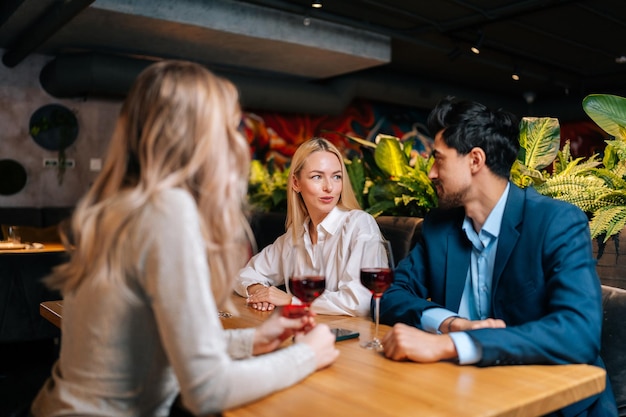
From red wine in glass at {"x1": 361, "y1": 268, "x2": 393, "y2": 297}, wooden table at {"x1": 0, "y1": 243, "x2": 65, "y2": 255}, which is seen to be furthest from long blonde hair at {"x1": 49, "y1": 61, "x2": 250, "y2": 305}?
wooden table at {"x1": 0, "y1": 243, "x2": 65, "y2": 255}

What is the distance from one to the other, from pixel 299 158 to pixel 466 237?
3.34 ft

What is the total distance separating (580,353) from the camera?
1.45m

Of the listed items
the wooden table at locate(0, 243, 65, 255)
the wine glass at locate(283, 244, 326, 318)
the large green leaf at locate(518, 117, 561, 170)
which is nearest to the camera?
the wine glass at locate(283, 244, 326, 318)

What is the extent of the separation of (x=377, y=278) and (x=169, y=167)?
2.14 ft

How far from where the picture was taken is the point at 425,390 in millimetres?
1221

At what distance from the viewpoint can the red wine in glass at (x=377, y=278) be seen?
155 cm

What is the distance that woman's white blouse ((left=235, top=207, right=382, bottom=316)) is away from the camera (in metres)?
2.17

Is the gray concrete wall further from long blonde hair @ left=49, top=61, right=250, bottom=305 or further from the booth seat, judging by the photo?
long blonde hair @ left=49, top=61, right=250, bottom=305

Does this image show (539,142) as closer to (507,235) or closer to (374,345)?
(507,235)

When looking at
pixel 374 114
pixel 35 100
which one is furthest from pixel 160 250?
pixel 374 114

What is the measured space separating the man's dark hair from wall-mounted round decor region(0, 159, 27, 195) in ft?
22.1

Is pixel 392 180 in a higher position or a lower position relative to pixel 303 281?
higher

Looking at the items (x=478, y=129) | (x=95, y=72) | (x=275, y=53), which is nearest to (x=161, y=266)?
(x=478, y=129)

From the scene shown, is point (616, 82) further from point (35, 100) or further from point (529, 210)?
point (529, 210)
